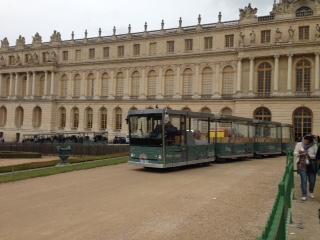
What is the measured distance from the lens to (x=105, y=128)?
2803 inches

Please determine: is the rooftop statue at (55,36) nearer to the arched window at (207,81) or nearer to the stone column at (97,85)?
the stone column at (97,85)

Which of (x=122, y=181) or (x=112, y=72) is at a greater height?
(x=112, y=72)

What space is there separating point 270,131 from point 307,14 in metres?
24.8

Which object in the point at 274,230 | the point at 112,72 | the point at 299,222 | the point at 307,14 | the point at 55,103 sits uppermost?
the point at 307,14

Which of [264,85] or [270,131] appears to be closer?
[270,131]

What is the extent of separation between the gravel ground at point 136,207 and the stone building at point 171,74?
37.8 meters

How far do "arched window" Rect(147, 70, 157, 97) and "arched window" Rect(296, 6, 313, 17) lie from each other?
22714 millimetres

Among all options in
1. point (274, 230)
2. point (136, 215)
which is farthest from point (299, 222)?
point (274, 230)

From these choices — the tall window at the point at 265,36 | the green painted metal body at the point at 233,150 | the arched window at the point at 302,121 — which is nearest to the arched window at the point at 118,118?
the tall window at the point at 265,36

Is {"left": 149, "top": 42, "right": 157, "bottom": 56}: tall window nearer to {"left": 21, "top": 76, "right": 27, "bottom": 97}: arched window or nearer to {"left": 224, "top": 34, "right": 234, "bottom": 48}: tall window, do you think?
{"left": 224, "top": 34, "right": 234, "bottom": 48}: tall window

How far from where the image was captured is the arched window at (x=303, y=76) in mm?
54469

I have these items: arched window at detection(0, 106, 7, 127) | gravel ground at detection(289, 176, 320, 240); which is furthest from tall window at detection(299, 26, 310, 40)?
arched window at detection(0, 106, 7, 127)

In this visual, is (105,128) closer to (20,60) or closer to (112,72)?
(112,72)

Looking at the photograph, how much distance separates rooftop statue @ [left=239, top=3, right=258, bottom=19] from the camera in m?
58.1
